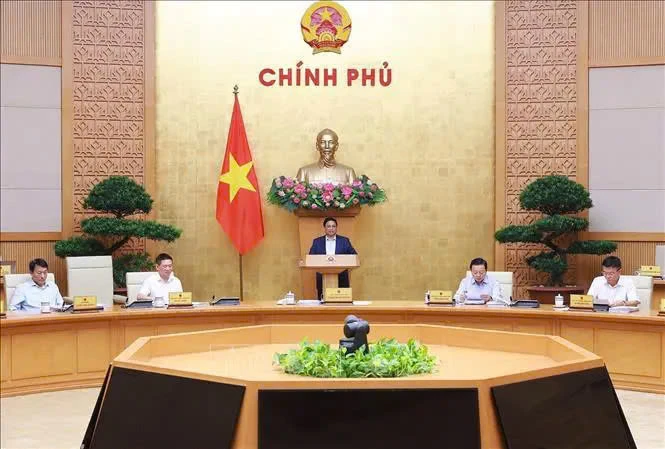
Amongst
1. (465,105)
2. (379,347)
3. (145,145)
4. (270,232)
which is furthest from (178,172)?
(379,347)

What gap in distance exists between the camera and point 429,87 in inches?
394

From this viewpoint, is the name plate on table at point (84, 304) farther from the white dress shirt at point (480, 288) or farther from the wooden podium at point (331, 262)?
the white dress shirt at point (480, 288)

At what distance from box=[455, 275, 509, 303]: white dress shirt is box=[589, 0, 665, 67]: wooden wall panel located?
3.42 m

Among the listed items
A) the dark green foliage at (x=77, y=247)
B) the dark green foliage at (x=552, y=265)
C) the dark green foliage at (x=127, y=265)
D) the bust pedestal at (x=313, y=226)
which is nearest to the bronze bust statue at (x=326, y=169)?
the bust pedestal at (x=313, y=226)

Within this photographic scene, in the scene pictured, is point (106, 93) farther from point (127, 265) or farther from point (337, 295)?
point (337, 295)

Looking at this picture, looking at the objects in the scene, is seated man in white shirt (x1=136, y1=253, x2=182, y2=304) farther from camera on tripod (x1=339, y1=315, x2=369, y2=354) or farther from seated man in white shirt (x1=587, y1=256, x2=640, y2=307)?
camera on tripod (x1=339, y1=315, x2=369, y2=354)

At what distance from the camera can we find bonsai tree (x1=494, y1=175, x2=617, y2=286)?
8750mm

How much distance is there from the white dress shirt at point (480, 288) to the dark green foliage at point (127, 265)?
135 inches

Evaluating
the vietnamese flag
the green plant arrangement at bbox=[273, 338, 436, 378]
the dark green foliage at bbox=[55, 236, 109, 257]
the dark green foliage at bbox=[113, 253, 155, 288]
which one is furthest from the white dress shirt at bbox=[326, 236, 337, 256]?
the green plant arrangement at bbox=[273, 338, 436, 378]

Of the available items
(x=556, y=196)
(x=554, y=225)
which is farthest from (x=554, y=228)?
(x=556, y=196)

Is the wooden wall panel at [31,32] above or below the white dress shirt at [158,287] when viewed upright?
above

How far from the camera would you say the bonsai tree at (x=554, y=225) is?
8.75m

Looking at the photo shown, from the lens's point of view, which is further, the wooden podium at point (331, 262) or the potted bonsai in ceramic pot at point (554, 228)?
the potted bonsai in ceramic pot at point (554, 228)

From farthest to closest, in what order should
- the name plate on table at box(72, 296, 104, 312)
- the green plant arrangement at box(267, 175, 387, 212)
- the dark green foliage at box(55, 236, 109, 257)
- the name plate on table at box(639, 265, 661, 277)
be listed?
the green plant arrangement at box(267, 175, 387, 212) < the dark green foliage at box(55, 236, 109, 257) < the name plate on table at box(639, 265, 661, 277) < the name plate on table at box(72, 296, 104, 312)
